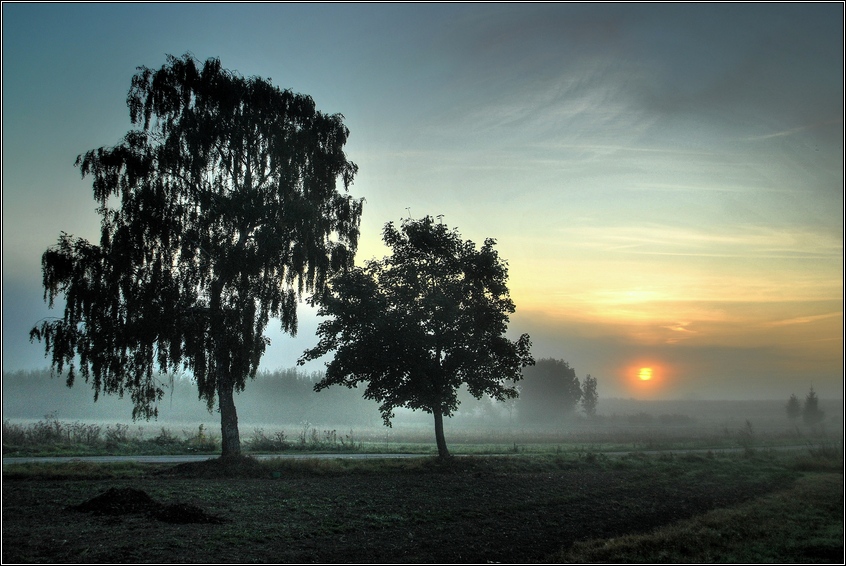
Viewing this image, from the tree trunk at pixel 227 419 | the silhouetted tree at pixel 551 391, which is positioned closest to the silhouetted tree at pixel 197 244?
the tree trunk at pixel 227 419

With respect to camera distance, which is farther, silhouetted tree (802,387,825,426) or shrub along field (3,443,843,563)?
silhouetted tree (802,387,825,426)

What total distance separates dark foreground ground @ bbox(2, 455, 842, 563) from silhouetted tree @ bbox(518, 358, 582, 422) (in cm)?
12046

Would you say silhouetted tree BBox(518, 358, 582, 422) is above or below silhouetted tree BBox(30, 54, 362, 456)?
below

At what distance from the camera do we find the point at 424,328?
27.0 m

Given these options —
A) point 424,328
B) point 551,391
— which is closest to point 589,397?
point 551,391

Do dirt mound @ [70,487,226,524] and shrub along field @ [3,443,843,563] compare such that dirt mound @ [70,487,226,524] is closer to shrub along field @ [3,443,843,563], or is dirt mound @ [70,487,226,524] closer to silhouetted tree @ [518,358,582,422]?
shrub along field @ [3,443,843,563]

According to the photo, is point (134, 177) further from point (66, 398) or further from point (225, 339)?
point (66, 398)

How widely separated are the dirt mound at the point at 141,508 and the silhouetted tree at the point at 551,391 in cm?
13247

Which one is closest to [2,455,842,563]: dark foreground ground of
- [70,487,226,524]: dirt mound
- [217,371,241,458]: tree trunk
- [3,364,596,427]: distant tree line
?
[70,487,226,524]: dirt mound

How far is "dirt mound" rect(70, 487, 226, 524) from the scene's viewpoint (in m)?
12.7

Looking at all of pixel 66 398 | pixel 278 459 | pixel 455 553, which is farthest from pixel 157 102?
pixel 66 398

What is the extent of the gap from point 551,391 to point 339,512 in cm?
13463

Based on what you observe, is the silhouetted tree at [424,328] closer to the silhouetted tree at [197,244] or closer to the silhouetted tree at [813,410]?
the silhouetted tree at [197,244]

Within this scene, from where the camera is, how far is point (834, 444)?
111 feet
